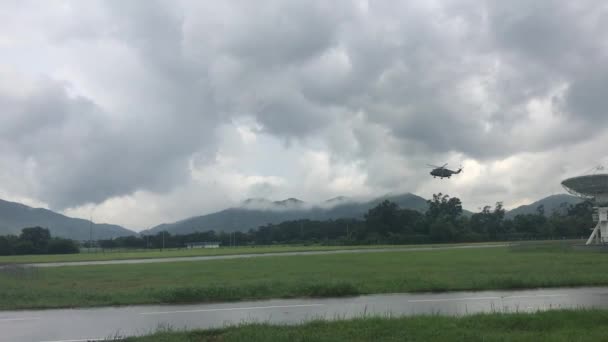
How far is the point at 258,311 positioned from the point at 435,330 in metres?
5.57

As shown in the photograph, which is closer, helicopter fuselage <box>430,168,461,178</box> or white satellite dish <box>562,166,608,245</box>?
white satellite dish <box>562,166,608,245</box>

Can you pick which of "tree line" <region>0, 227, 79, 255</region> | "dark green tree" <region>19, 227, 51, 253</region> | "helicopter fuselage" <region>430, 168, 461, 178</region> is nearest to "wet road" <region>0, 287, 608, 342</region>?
"helicopter fuselage" <region>430, 168, 461, 178</region>

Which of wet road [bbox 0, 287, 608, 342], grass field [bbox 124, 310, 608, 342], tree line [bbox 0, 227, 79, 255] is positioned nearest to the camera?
grass field [bbox 124, 310, 608, 342]

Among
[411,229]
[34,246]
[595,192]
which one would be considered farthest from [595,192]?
[34,246]

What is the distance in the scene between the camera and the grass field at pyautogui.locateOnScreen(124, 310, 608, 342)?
30.1 ft

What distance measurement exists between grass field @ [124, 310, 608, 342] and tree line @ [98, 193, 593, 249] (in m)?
93.1

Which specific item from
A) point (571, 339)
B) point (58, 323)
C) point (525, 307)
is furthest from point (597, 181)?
point (58, 323)

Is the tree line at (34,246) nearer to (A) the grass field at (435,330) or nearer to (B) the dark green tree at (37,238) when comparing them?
(B) the dark green tree at (37,238)

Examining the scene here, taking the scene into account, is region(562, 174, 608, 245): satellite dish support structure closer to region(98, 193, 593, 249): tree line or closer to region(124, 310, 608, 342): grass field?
region(98, 193, 593, 249): tree line

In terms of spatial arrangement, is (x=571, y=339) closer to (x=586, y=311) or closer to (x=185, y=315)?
(x=586, y=311)

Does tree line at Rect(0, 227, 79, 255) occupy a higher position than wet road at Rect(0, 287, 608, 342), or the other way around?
tree line at Rect(0, 227, 79, 255)

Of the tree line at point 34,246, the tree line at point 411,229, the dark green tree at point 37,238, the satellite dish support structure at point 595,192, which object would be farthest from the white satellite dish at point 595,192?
the dark green tree at point 37,238

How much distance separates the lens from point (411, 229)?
121 m

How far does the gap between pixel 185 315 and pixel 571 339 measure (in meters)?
9.25
